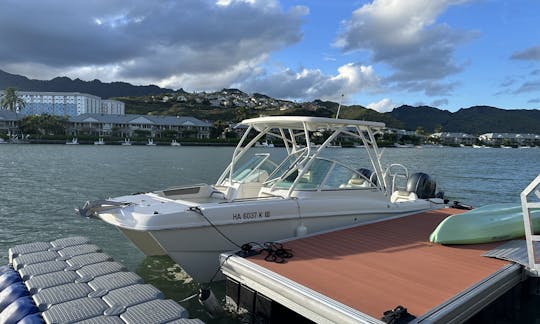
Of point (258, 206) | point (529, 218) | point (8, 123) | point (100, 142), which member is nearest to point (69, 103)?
point (8, 123)

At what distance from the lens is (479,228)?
7.59 m

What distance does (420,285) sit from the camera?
5.44 metres

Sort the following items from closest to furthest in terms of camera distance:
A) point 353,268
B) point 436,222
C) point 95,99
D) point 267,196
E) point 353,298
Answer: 1. point 353,298
2. point 353,268
3. point 267,196
4. point 436,222
5. point 95,99

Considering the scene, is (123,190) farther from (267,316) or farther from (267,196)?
(267,316)

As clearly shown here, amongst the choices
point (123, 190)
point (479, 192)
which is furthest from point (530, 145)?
point (123, 190)

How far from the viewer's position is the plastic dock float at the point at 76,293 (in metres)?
4.44

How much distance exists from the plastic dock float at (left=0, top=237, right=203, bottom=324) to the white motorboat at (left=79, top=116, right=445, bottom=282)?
0.87 m

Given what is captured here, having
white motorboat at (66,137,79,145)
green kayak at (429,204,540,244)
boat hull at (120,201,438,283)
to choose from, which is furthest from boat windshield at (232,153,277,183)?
white motorboat at (66,137,79,145)

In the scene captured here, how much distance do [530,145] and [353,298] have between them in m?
213

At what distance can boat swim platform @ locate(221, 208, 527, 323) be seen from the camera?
15.6 ft

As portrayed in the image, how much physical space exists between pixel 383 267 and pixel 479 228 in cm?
272

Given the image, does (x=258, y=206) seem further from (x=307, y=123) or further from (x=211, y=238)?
(x=307, y=123)

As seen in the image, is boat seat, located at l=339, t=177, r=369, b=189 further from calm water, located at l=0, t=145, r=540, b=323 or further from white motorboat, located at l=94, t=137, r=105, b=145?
white motorboat, located at l=94, t=137, r=105, b=145

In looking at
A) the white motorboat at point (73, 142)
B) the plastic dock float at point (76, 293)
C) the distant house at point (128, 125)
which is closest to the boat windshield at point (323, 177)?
the plastic dock float at point (76, 293)
